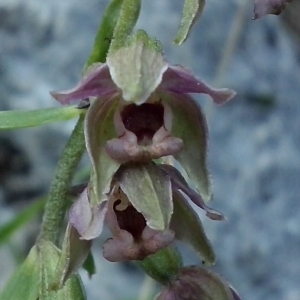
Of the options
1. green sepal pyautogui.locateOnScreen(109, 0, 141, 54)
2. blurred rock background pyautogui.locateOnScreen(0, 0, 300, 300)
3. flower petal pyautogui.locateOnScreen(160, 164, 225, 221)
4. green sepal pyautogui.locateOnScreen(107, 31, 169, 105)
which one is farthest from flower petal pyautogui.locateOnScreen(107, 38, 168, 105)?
blurred rock background pyautogui.locateOnScreen(0, 0, 300, 300)

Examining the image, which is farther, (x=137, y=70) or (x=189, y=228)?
(x=189, y=228)

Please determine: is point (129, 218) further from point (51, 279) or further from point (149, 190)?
point (51, 279)

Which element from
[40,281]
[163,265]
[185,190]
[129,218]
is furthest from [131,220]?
[40,281]

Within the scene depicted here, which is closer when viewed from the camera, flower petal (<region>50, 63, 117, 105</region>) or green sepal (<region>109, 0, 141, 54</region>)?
flower petal (<region>50, 63, 117, 105</region>)

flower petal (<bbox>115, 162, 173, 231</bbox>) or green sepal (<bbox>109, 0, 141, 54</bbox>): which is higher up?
green sepal (<bbox>109, 0, 141, 54</bbox>)

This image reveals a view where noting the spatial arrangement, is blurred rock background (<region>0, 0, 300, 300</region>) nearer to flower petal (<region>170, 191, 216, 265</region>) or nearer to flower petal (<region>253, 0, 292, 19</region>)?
flower petal (<region>170, 191, 216, 265</region>)
